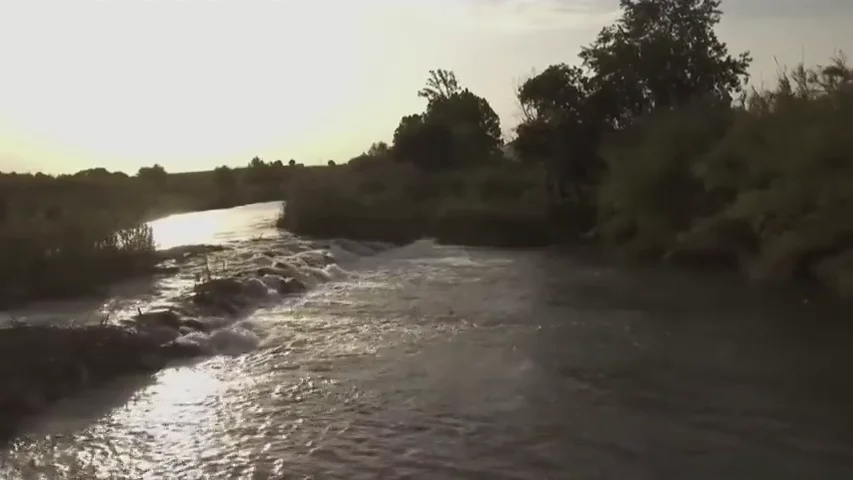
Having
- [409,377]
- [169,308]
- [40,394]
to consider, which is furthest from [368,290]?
[40,394]

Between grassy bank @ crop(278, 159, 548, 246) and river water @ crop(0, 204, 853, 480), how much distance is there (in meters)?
14.5

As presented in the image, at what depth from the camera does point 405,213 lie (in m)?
35.2

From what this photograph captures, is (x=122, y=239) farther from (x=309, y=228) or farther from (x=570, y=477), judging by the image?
(x=570, y=477)

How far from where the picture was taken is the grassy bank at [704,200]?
17.2 m

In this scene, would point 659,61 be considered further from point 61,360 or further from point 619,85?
point 61,360

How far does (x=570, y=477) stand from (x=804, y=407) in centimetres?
339

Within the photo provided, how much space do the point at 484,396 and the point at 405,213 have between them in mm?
25576

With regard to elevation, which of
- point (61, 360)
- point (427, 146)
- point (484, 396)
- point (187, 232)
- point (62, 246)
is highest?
point (427, 146)

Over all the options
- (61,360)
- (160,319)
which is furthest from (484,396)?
(160,319)

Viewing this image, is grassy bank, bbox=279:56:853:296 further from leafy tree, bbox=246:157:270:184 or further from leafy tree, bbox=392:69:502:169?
leafy tree, bbox=246:157:270:184

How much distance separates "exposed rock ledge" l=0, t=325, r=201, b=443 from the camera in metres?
9.41

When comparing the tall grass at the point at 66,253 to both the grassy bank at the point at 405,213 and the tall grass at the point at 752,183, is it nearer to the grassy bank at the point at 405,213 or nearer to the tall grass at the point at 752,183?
the grassy bank at the point at 405,213

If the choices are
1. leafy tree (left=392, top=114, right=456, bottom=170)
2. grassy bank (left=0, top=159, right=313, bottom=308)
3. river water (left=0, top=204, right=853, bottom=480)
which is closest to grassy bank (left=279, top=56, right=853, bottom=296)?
river water (left=0, top=204, right=853, bottom=480)

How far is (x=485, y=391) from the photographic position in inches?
396
